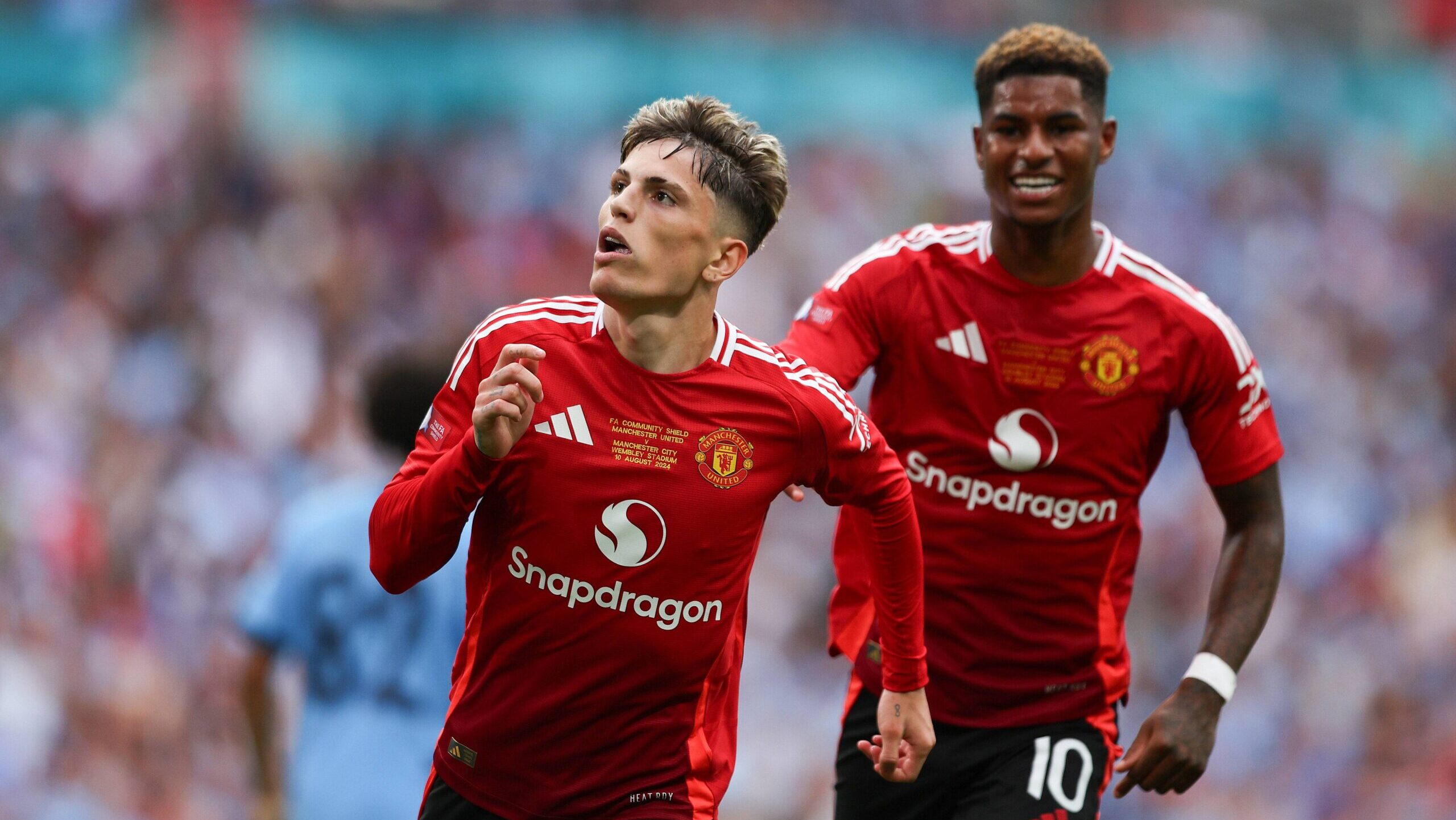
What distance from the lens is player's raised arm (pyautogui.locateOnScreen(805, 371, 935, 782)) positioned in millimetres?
3666

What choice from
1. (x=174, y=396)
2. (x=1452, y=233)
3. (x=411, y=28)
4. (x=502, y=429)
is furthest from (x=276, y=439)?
(x=1452, y=233)

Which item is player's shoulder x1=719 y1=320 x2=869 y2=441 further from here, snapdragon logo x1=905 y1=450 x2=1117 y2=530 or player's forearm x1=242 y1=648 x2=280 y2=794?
player's forearm x1=242 y1=648 x2=280 y2=794

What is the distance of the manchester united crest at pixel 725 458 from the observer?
11.7ft

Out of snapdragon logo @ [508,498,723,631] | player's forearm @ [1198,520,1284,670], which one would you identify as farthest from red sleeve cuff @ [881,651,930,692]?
player's forearm @ [1198,520,1284,670]

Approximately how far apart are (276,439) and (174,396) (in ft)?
2.97

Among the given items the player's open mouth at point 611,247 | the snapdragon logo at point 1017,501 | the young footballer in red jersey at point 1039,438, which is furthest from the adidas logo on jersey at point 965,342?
the player's open mouth at point 611,247

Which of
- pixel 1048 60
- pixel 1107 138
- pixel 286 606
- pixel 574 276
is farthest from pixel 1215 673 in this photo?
pixel 574 276

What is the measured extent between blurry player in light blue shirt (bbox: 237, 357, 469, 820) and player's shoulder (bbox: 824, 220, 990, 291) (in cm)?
141

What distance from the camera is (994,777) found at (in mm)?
4277

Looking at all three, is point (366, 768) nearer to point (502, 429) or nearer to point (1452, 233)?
point (502, 429)

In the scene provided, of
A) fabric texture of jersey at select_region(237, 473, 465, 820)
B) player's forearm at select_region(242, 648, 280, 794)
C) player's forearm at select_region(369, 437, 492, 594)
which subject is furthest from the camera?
player's forearm at select_region(242, 648, 280, 794)

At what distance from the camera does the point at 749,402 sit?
11.9 ft

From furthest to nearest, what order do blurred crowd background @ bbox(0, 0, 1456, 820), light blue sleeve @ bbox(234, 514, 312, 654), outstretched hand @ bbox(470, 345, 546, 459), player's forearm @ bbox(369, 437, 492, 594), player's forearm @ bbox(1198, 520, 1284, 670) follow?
1. blurred crowd background @ bbox(0, 0, 1456, 820)
2. light blue sleeve @ bbox(234, 514, 312, 654)
3. player's forearm @ bbox(1198, 520, 1284, 670)
4. player's forearm @ bbox(369, 437, 492, 594)
5. outstretched hand @ bbox(470, 345, 546, 459)

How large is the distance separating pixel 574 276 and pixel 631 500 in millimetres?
11042
